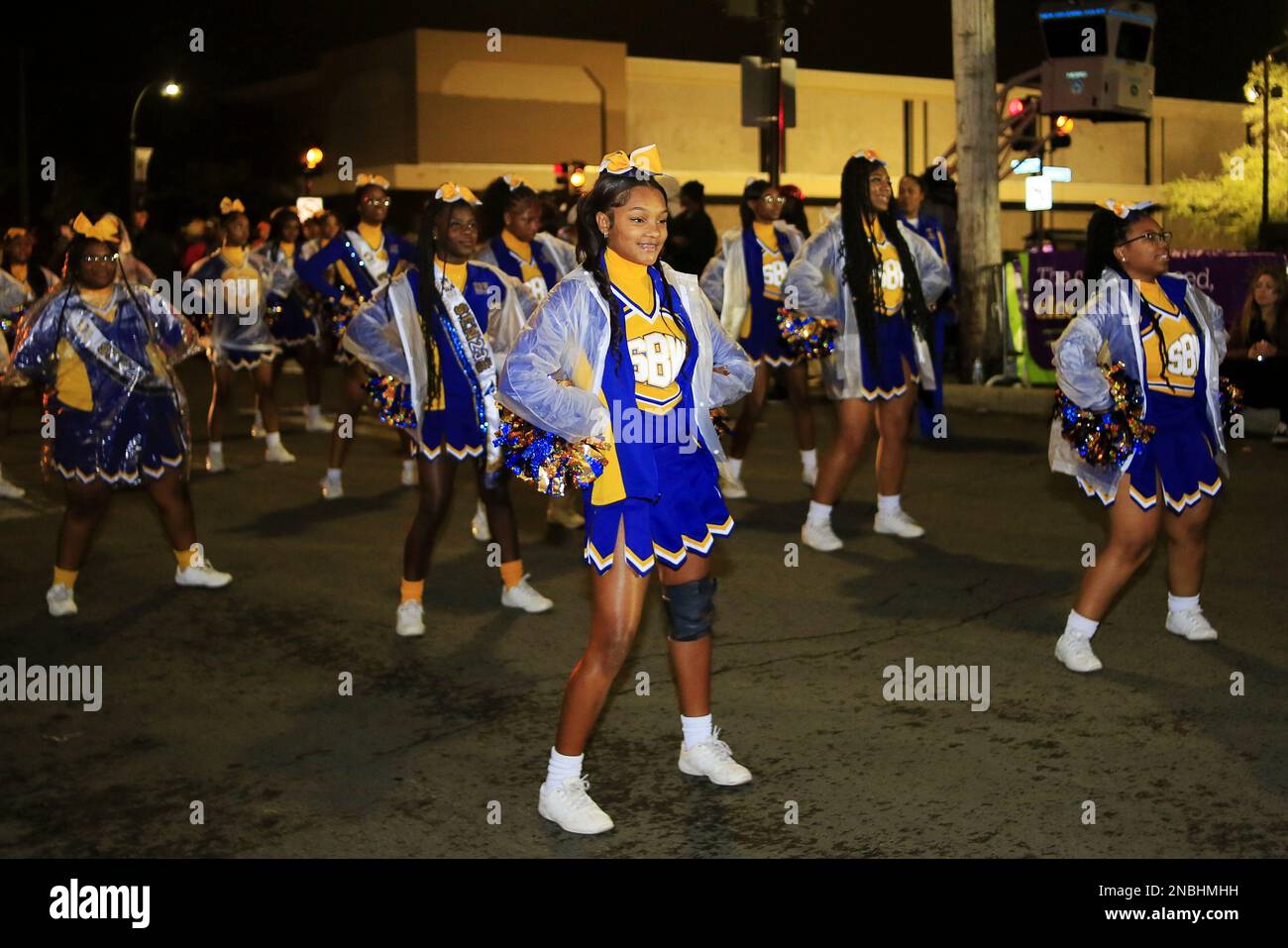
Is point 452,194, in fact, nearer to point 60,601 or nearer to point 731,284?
point 60,601

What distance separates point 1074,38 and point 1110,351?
16.8 metres

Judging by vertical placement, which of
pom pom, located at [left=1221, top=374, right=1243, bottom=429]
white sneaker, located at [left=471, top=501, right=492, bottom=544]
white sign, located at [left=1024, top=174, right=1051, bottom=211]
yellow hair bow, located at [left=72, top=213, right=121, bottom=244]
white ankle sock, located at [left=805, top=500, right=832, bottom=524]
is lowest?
white sneaker, located at [left=471, top=501, right=492, bottom=544]

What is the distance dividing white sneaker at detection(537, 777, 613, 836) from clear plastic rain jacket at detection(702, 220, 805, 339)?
6.33 meters

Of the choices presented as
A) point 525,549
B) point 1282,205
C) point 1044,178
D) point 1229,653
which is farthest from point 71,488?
point 1282,205

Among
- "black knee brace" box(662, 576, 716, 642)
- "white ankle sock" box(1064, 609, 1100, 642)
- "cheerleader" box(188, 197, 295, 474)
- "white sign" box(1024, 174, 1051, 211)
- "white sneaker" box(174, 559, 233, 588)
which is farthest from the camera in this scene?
"white sign" box(1024, 174, 1051, 211)

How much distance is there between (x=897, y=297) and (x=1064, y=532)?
170cm

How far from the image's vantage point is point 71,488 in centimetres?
787

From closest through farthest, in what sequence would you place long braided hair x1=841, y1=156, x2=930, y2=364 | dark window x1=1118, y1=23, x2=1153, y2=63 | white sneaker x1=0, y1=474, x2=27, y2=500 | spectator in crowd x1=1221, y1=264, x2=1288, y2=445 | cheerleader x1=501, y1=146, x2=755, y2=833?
cheerleader x1=501, y1=146, x2=755, y2=833 → long braided hair x1=841, y1=156, x2=930, y2=364 → white sneaker x1=0, y1=474, x2=27, y2=500 → spectator in crowd x1=1221, y1=264, x2=1288, y2=445 → dark window x1=1118, y1=23, x2=1153, y2=63

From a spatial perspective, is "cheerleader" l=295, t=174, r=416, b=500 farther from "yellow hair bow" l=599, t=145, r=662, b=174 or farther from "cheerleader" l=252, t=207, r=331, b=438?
"yellow hair bow" l=599, t=145, r=662, b=174

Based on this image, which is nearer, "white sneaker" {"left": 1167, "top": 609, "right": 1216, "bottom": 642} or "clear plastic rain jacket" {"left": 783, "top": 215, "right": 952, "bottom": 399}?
"white sneaker" {"left": 1167, "top": 609, "right": 1216, "bottom": 642}

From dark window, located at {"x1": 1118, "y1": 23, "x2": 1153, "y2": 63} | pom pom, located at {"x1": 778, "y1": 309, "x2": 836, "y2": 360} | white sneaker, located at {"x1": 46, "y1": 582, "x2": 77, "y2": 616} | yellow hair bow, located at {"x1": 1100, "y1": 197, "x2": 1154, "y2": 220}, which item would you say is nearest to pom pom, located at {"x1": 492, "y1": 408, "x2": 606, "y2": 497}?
yellow hair bow, located at {"x1": 1100, "y1": 197, "x2": 1154, "y2": 220}

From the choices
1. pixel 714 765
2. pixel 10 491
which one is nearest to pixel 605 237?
pixel 714 765

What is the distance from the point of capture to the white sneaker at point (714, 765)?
17.0 feet

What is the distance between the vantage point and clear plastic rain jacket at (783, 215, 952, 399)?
9047mm
